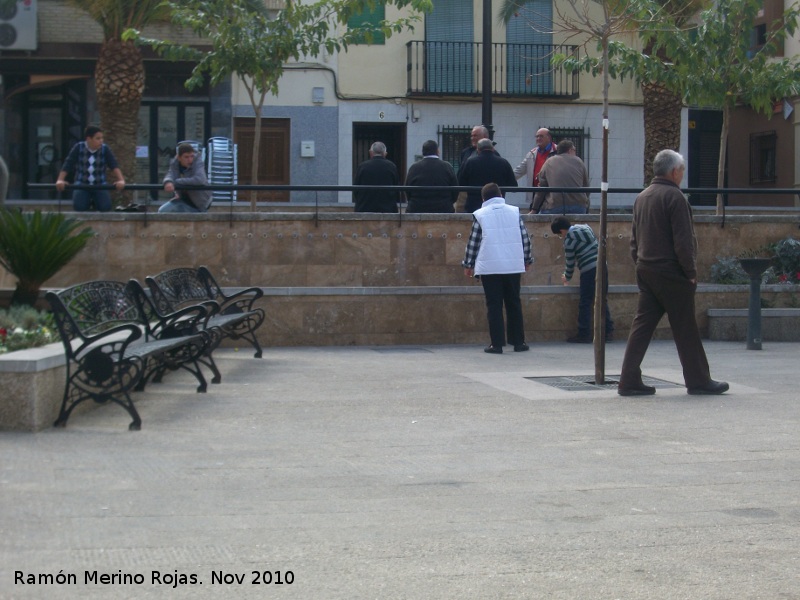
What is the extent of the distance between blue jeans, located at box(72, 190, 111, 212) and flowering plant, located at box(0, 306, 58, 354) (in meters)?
4.52

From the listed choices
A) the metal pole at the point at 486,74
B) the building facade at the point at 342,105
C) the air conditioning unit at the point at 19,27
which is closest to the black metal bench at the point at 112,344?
the metal pole at the point at 486,74

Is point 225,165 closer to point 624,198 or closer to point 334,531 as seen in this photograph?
point 624,198

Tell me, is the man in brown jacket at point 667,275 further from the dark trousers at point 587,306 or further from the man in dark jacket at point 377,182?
the man in dark jacket at point 377,182

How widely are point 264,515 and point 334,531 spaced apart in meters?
0.45

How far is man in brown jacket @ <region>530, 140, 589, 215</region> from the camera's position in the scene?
46.5 ft

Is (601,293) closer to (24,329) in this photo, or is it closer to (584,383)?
(584,383)

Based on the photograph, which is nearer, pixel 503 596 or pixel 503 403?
pixel 503 596

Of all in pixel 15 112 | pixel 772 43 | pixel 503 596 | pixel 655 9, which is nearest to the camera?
pixel 503 596

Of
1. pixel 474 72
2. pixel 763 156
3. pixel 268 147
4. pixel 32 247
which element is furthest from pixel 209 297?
pixel 763 156

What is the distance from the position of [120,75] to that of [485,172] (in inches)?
355

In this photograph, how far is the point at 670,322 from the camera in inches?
342

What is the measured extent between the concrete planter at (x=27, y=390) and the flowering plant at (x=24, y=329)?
47 centimetres

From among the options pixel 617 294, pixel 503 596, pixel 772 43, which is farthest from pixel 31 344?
pixel 772 43

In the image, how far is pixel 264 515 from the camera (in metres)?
5.44
